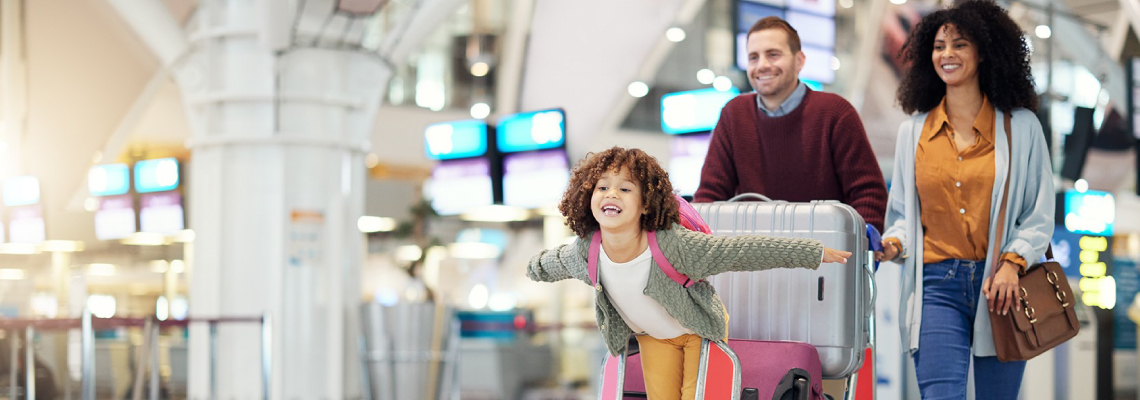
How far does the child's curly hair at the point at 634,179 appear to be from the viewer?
307cm

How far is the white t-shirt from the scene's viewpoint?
3082 millimetres

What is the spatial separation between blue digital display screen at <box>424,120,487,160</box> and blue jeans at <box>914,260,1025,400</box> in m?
9.51

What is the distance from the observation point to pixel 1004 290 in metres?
3.23

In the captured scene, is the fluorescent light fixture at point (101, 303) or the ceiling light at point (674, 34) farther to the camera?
the fluorescent light fixture at point (101, 303)

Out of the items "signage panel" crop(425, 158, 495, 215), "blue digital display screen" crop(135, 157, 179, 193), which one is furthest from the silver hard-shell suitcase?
"blue digital display screen" crop(135, 157, 179, 193)

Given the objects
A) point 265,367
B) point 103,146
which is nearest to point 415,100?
point 103,146

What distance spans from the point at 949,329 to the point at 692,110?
299 inches

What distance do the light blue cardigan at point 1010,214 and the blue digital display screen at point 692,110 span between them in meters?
7.11

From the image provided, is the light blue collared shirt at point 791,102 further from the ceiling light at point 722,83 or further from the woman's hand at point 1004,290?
the ceiling light at point 722,83

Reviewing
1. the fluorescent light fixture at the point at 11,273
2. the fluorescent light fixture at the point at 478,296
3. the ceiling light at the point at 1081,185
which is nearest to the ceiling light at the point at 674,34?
the ceiling light at the point at 1081,185

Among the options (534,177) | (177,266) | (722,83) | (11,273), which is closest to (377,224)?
(177,266)

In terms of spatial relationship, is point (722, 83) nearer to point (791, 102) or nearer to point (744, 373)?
point (791, 102)

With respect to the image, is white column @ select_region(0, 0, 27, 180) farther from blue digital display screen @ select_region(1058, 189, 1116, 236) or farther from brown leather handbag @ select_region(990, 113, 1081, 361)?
brown leather handbag @ select_region(990, 113, 1081, 361)

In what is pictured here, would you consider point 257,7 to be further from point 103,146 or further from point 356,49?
point 103,146
